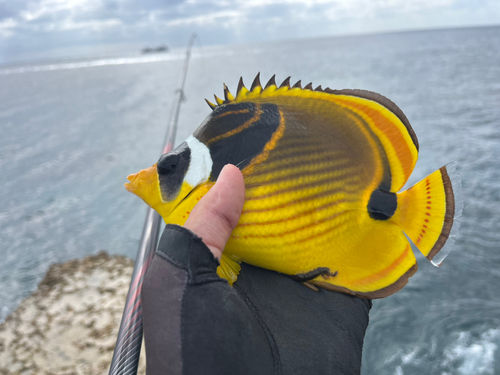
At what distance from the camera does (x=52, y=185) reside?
4.90 meters

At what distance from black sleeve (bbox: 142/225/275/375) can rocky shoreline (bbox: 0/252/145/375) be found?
4.82 feet

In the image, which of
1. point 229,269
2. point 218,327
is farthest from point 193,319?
point 229,269

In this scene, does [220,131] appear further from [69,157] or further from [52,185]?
[69,157]

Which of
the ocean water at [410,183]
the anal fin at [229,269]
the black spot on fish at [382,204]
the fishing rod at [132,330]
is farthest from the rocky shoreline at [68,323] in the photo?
the black spot on fish at [382,204]

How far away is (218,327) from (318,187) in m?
0.52

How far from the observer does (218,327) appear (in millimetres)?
714

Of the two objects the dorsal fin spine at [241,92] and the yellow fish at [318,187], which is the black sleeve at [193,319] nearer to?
the yellow fish at [318,187]

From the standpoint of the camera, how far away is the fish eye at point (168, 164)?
3.27 ft

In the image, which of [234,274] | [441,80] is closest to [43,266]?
[234,274]

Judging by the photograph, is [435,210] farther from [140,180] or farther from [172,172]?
[140,180]

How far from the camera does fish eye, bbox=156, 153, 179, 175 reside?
3.27ft

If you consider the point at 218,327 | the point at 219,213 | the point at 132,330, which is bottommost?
the point at 132,330

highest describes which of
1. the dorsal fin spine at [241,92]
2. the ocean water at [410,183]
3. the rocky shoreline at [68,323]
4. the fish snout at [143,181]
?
the dorsal fin spine at [241,92]

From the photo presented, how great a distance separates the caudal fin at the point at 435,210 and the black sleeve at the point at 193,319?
24.5 inches
